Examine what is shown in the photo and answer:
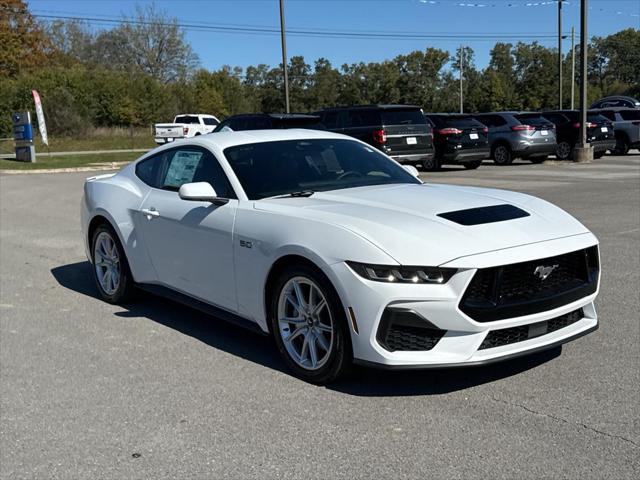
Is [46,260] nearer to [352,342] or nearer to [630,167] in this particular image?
[352,342]

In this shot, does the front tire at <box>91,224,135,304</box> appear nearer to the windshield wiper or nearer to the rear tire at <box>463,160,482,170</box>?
the windshield wiper

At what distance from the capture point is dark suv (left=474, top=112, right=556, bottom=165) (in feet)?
73.3

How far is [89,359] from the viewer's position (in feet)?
16.4

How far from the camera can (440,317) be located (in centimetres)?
379

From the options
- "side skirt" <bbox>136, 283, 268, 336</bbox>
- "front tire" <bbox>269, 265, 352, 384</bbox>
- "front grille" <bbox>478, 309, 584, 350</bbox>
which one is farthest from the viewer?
"side skirt" <bbox>136, 283, 268, 336</bbox>

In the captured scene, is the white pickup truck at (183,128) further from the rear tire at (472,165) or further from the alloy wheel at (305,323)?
the alloy wheel at (305,323)

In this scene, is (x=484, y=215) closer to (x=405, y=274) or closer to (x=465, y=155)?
(x=405, y=274)

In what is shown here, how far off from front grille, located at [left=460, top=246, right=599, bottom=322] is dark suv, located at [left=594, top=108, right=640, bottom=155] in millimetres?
23932

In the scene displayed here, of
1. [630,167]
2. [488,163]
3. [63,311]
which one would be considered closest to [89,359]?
[63,311]

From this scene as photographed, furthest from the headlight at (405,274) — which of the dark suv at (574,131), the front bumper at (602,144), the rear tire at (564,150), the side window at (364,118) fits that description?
the front bumper at (602,144)

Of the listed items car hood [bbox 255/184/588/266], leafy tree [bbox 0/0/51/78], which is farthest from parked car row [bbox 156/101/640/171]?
leafy tree [bbox 0/0/51/78]

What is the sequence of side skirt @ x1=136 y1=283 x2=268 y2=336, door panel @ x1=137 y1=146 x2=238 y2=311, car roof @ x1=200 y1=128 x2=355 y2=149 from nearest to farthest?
side skirt @ x1=136 y1=283 x2=268 y2=336, door panel @ x1=137 y1=146 x2=238 y2=311, car roof @ x1=200 y1=128 x2=355 y2=149

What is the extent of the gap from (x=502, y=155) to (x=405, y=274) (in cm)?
2035

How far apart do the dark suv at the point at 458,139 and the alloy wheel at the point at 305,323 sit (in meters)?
17.3
